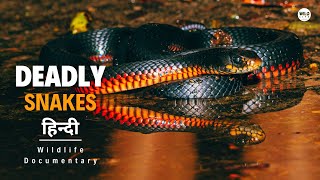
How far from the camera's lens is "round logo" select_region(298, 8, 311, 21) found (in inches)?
588

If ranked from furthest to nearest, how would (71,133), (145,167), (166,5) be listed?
(166,5) < (71,133) < (145,167)

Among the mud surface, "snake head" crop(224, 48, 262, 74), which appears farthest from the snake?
the mud surface

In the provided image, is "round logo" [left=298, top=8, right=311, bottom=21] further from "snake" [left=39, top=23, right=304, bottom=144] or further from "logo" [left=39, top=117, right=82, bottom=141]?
"logo" [left=39, top=117, right=82, bottom=141]

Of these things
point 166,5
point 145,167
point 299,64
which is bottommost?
point 145,167

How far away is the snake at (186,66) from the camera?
30.5 ft

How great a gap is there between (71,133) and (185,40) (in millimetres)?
3871

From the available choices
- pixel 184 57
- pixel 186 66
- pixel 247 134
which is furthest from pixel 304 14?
pixel 247 134

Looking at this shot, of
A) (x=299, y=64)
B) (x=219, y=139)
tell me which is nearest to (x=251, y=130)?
(x=219, y=139)

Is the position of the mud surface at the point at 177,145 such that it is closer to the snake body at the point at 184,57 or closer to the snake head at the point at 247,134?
the snake head at the point at 247,134

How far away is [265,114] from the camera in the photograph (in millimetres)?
9367

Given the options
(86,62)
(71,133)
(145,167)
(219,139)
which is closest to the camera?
(145,167)

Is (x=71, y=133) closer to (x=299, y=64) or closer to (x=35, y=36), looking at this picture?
(x=299, y=64)

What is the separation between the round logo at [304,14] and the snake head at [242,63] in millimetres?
4758

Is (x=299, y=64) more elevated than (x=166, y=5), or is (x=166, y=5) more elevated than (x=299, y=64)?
(x=166, y=5)
